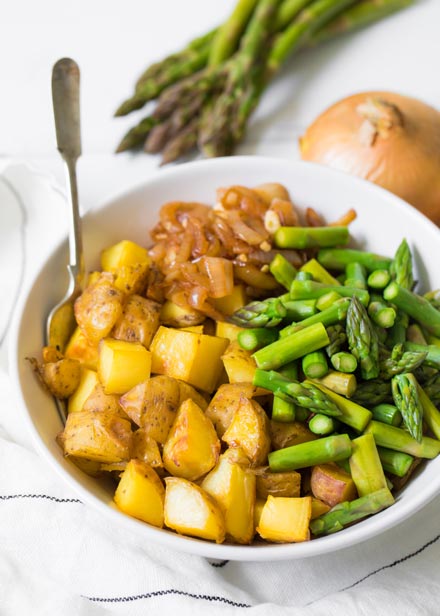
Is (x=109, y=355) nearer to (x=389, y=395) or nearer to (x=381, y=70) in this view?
(x=389, y=395)

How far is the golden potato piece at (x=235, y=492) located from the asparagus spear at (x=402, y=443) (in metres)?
0.50

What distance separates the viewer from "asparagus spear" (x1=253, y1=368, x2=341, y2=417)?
8.75ft

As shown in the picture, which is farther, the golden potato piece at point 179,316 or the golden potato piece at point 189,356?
the golden potato piece at point 179,316

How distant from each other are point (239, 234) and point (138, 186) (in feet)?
1.81

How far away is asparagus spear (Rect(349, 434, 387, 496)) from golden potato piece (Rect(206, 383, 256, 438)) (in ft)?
1.42

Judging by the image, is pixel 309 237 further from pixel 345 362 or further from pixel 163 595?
pixel 163 595

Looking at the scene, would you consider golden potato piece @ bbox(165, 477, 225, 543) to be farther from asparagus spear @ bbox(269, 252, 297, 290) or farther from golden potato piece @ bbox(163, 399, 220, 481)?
asparagus spear @ bbox(269, 252, 297, 290)

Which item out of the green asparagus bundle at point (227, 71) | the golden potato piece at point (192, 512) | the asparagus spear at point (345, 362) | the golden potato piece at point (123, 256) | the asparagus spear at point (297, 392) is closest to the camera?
the golden potato piece at point (192, 512)

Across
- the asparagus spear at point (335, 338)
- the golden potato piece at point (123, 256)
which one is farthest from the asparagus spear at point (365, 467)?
the golden potato piece at point (123, 256)

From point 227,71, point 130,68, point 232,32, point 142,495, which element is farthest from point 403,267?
point 130,68

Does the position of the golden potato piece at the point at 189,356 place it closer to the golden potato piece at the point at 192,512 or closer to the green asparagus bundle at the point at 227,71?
the golden potato piece at the point at 192,512

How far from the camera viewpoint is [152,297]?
3137 mm

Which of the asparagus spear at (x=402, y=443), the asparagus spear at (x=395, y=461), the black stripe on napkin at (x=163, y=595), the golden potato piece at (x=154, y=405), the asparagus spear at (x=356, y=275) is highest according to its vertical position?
the asparagus spear at (x=356, y=275)

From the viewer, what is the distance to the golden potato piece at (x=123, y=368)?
2756 millimetres
